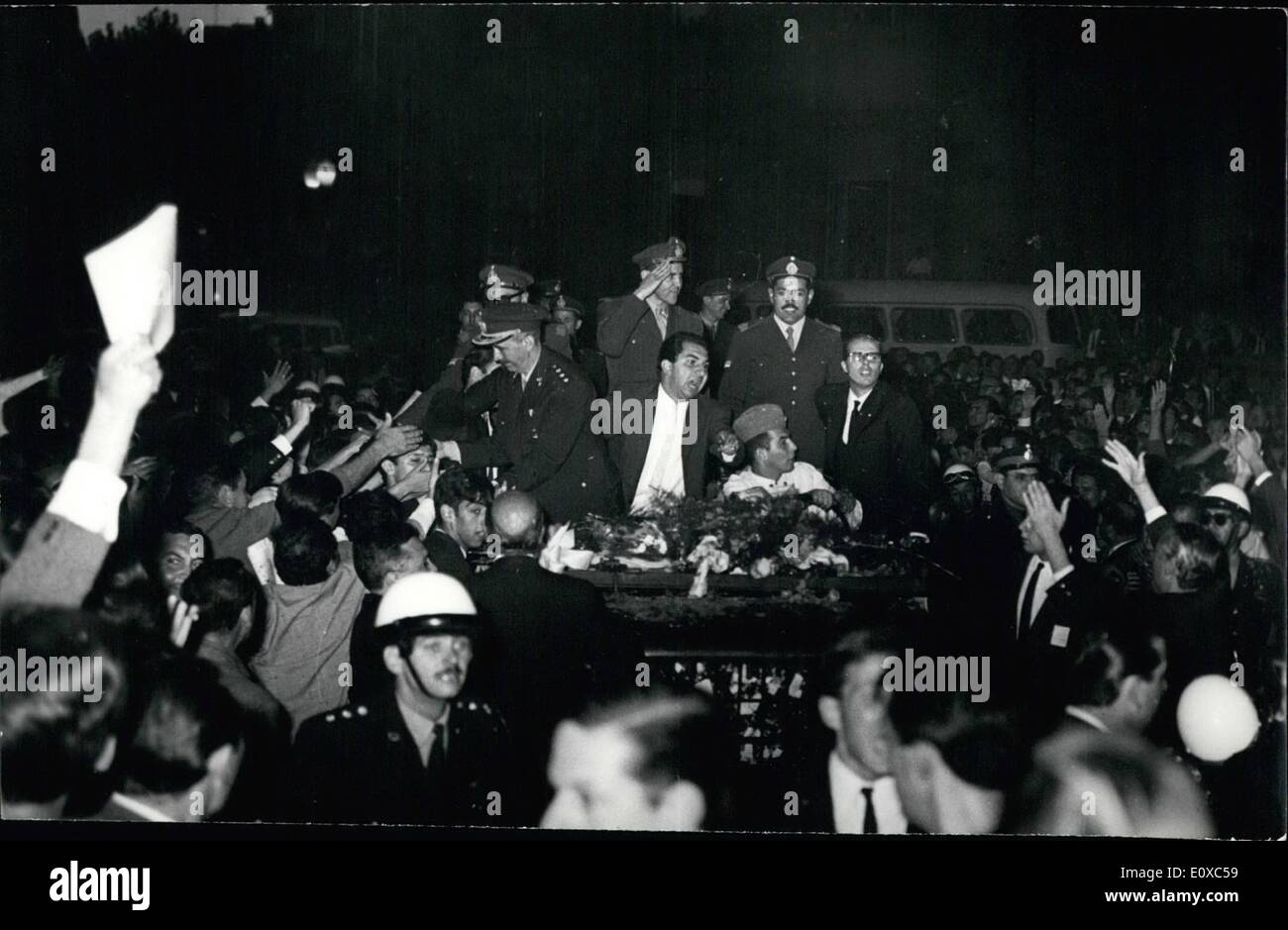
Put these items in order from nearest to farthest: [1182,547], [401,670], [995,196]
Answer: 1. [401,670]
2. [1182,547]
3. [995,196]

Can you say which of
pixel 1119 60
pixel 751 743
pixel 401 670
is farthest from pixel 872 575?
pixel 1119 60

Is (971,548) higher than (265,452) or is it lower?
lower

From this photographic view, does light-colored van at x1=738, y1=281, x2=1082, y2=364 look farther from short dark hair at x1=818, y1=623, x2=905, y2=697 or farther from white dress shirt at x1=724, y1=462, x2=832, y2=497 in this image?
short dark hair at x1=818, y1=623, x2=905, y2=697

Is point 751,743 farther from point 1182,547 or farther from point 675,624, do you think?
point 1182,547

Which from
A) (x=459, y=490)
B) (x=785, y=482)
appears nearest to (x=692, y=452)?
(x=785, y=482)

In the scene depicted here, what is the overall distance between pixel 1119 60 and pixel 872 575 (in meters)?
2.32

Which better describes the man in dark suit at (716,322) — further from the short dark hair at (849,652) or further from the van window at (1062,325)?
the van window at (1062,325)

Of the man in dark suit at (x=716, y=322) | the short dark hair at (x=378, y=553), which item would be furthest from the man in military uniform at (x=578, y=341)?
Result: the short dark hair at (x=378, y=553)

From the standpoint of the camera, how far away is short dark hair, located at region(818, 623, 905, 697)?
6441mm

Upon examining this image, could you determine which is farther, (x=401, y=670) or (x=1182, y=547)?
(x=1182, y=547)

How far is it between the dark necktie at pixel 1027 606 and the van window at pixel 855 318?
1.14m

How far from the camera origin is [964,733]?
21.2 ft

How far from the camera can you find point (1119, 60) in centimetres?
669
